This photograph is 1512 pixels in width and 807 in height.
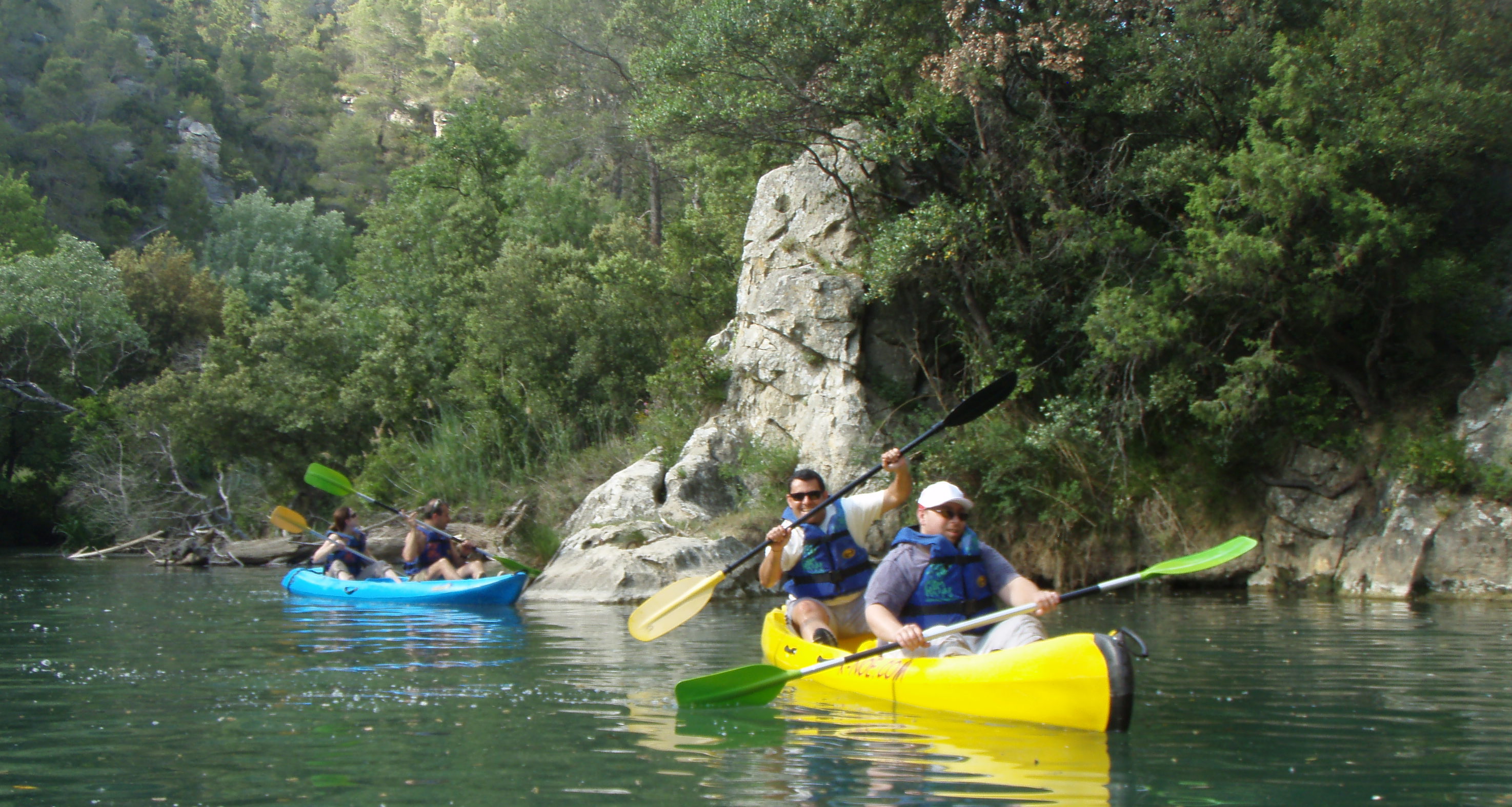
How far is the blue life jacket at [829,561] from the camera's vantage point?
264 inches

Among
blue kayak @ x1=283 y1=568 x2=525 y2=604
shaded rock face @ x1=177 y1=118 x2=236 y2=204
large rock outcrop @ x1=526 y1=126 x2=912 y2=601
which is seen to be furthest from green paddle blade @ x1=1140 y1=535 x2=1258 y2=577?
shaded rock face @ x1=177 y1=118 x2=236 y2=204

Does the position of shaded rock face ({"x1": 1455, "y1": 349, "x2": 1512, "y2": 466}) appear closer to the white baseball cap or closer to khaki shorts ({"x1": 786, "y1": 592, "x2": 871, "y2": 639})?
khaki shorts ({"x1": 786, "y1": 592, "x2": 871, "y2": 639})

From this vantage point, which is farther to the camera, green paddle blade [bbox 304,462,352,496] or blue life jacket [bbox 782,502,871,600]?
green paddle blade [bbox 304,462,352,496]

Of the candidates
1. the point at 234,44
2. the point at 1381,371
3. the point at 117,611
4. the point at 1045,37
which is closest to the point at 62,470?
the point at 117,611

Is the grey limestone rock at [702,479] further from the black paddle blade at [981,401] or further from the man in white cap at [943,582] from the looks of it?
the man in white cap at [943,582]

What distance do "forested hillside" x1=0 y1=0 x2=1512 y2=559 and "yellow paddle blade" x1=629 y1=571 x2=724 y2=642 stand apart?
19.6ft

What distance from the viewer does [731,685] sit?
5.34m

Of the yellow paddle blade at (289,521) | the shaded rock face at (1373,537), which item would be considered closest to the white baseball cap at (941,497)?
the shaded rock face at (1373,537)

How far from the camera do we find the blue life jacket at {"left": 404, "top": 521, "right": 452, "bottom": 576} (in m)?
11.7

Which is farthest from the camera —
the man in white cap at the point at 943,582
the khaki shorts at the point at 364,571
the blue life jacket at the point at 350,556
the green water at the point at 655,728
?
the blue life jacket at the point at 350,556

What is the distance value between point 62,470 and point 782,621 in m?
23.3

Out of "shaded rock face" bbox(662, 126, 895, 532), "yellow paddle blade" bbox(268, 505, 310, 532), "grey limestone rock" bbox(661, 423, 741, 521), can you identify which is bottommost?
"yellow paddle blade" bbox(268, 505, 310, 532)

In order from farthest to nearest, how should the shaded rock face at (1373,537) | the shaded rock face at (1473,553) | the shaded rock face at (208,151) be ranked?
the shaded rock face at (208,151) < the shaded rock face at (1373,537) < the shaded rock face at (1473,553)

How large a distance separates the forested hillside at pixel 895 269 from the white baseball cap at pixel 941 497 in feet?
21.9
